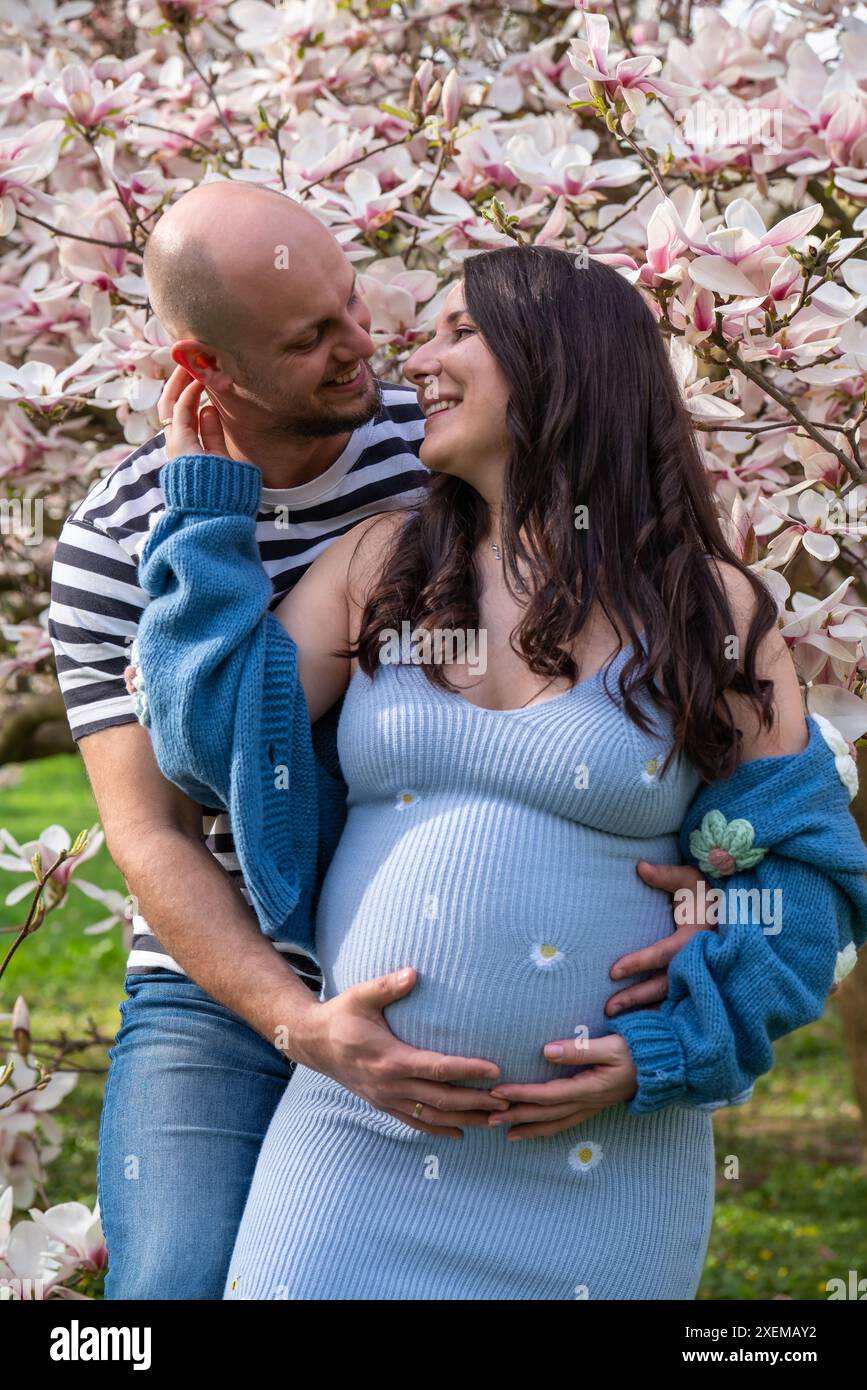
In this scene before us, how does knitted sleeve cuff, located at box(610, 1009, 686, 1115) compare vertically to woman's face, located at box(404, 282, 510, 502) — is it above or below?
below

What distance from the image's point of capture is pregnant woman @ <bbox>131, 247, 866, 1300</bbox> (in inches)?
70.5

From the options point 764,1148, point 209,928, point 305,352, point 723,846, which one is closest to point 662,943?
point 723,846

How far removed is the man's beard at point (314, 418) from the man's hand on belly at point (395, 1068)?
79 centimetres

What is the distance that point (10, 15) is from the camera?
10.4 feet

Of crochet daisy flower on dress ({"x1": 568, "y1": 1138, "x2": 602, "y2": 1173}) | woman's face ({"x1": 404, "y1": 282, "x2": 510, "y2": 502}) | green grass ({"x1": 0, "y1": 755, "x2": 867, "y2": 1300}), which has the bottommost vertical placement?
green grass ({"x1": 0, "y1": 755, "x2": 867, "y2": 1300})

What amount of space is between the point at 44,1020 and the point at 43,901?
4468 mm

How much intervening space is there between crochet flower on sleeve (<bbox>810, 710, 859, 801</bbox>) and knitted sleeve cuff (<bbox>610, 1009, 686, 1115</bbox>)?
1.18 ft

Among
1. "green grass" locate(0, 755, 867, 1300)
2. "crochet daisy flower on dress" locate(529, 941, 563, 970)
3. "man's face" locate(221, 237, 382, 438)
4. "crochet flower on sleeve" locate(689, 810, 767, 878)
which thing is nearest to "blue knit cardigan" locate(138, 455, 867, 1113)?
"crochet flower on sleeve" locate(689, 810, 767, 878)

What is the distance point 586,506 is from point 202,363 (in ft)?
1.97

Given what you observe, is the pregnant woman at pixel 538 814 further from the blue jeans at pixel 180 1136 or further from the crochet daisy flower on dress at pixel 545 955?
the blue jeans at pixel 180 1136

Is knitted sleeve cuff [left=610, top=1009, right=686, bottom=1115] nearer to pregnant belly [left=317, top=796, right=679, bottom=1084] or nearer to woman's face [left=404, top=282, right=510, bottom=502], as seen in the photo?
pregnant belly [left=317, top=796, right=679, bottom=1084]

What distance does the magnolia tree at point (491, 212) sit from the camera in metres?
2.05

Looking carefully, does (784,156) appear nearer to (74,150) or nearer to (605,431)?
(605,431)

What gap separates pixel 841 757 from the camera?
1866mm
